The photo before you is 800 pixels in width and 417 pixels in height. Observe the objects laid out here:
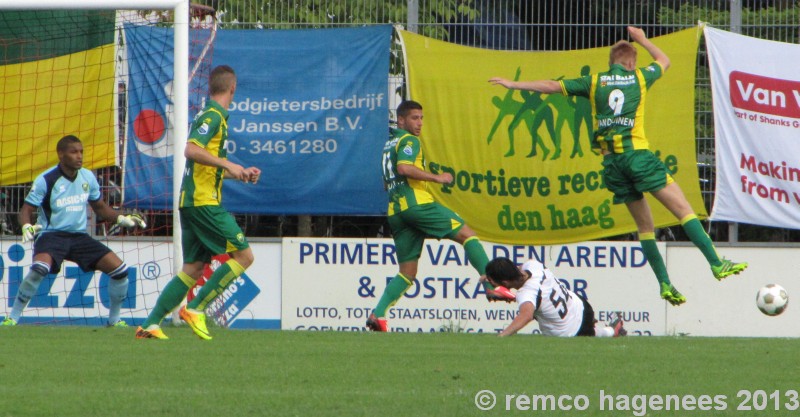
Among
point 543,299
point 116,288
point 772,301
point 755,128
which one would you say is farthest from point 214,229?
point 755,128

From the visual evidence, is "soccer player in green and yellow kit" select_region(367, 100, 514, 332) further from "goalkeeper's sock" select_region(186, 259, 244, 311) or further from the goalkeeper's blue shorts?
the goalkeeper's blue shorts

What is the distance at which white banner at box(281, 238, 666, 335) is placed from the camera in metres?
12.7

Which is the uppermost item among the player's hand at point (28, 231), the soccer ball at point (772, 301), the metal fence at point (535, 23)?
the metal fence at point (535, 23)

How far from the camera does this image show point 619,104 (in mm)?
10008

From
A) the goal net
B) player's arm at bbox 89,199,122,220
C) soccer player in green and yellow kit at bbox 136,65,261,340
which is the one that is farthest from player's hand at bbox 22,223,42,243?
soccer player in green and yellow kit at bbox 136,65,261,340

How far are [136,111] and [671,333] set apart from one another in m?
5.99

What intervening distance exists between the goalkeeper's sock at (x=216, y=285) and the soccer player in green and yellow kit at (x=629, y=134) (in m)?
2.61

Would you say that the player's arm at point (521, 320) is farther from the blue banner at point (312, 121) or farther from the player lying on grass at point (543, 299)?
the blue banner at point (312, 121)

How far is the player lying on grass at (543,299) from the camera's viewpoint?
1016 cm

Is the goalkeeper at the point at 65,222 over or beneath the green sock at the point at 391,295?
over

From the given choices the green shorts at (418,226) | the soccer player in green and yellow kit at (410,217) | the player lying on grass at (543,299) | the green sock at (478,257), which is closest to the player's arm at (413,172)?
the soccer player in green and yellow kit at (410,217)

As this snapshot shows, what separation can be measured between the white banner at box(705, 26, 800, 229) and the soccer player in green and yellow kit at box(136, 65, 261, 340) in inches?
232

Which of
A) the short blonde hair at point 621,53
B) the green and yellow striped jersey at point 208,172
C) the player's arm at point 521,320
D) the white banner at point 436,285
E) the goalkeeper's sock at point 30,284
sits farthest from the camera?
the white banner at point 436,285

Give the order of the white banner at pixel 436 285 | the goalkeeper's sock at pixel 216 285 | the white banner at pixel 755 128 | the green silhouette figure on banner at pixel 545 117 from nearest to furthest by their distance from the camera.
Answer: the goalkeeper's sock at pixel 216 285 → the white banner at pixel 755 128 → the white banner at pixel 436 285 → the green silhouette figure on banner at pixel 545 117
